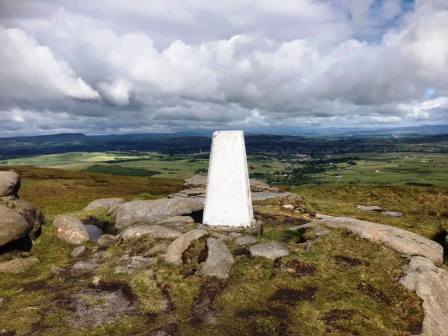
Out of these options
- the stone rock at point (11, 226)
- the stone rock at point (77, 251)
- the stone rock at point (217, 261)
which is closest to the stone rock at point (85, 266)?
the stone rock at point (77, 251)

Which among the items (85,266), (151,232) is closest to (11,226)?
(85,266)

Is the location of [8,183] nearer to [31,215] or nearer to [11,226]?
[31,215]

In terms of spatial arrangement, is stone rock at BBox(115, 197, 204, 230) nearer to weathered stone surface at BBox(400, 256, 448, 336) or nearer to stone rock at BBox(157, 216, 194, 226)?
stone rock at BBox(157, 216, 194, 226)

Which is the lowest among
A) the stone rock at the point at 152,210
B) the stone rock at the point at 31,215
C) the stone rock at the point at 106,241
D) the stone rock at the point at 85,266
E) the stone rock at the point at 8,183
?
the stone rock at the point at 85,266

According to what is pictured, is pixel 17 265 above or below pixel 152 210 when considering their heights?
below

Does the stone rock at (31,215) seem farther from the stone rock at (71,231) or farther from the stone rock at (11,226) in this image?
the stone rock at (11,226)

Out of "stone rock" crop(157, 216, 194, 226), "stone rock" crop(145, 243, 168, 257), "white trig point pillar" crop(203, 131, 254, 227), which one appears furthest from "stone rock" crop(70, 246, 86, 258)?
"white trig point pillar" crop(203, 131, 254, 227)

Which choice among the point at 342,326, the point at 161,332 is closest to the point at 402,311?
the point at 342,326
